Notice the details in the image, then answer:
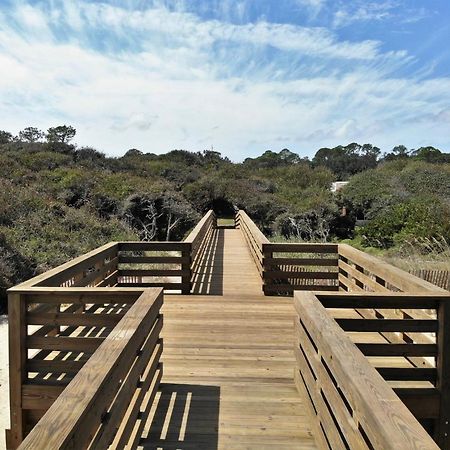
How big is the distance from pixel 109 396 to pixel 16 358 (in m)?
1.94

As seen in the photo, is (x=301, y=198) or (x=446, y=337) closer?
(x=446, y=337)

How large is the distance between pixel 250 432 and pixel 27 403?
183 centimetres

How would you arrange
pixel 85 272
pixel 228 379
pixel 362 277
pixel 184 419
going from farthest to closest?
pixel 362 277 < pixel 85 272 < pixel 228 379 < pixel 184 419

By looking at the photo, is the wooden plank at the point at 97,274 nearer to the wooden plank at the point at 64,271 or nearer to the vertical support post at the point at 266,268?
the wooden plank at the point at 64,271

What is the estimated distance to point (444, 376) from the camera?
3.31 metres

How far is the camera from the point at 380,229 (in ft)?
58.9

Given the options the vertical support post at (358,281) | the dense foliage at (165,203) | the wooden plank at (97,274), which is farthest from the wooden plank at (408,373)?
the dense foliage at (165,203)

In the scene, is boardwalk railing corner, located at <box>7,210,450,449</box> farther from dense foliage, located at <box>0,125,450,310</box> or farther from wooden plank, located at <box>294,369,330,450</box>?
dense foliage, located at <box>0,125,450,310</box>

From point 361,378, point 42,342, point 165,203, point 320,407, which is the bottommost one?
point 320,407

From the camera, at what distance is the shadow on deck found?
2.83m

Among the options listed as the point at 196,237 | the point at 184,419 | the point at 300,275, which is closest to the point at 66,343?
the point at 184,419

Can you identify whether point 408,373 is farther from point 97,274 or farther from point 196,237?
point 196,237

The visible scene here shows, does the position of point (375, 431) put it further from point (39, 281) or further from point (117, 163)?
point (117, 163)

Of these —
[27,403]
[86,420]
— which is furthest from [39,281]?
[86,420]
